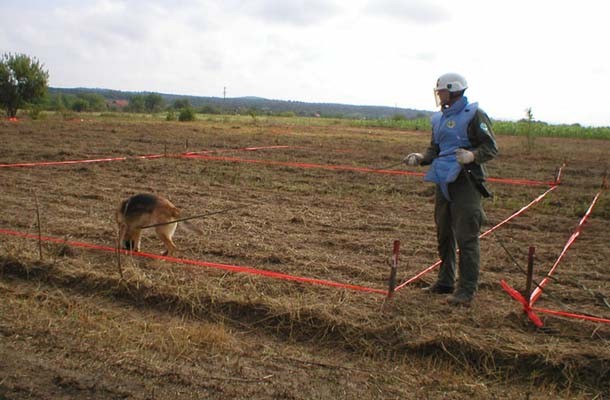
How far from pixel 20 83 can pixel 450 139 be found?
1534 inches

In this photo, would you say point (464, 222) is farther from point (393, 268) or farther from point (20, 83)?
point (20, 83)

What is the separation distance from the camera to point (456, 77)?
4812mm

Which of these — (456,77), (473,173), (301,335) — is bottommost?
(301,335)

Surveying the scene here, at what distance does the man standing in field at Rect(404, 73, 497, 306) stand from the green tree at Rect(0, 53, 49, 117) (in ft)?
126

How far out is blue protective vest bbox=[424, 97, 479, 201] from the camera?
4828 mm

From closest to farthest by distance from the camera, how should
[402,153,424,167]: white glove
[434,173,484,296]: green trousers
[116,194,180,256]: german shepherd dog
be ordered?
[434,173,484,296]: green trousers < [402,153,424,167]: white glove < [116,194,180,256]: german shepherd dog

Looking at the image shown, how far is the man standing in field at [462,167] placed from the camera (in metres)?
4.77

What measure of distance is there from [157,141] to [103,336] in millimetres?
18707

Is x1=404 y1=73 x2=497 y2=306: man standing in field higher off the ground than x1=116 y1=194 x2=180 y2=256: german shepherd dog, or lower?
higher

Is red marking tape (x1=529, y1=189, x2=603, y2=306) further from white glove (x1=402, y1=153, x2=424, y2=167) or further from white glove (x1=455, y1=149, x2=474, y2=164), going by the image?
white glove (x1=402, y1=153, x2=424, y2=167)

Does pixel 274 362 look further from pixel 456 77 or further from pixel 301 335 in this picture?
pixel 456 77

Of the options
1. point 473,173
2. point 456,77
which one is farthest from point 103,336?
point 456,77

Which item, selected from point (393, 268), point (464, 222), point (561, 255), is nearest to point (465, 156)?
point (464, 222)

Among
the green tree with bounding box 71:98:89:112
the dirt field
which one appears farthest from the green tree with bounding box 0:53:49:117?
the green tree with bounding box 71:98:89:112
